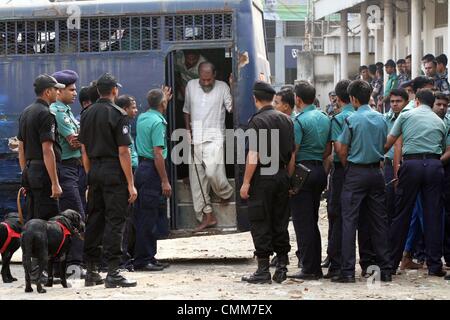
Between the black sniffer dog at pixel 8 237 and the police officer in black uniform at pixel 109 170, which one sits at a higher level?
the police officer in black uniform at pixel 109 170

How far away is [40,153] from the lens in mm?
8961

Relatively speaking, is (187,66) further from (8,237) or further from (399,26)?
(399,26)

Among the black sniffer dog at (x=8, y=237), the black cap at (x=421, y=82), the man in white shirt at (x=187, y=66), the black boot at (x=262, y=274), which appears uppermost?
the man in white shirt at (x=187, y=66)

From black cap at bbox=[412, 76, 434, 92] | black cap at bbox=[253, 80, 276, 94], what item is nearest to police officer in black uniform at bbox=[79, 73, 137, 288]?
black cap at bbox=[253, 80, 276, 94]

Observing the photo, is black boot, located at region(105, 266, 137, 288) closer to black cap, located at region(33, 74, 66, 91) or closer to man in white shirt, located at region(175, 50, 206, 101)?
black cap, located at region(33, 74, 66, 91)

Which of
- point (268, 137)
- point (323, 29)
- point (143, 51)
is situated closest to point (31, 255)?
point (268, 137)

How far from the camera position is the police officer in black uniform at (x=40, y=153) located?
8.84 meters

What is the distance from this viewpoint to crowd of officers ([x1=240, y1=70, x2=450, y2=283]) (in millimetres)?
8992

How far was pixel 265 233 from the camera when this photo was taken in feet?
29.4

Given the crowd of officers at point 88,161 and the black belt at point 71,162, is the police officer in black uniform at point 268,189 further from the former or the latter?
the black belt at point 71,162

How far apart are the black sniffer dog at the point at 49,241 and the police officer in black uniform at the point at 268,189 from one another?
1.63m

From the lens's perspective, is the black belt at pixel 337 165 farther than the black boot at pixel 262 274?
Yes

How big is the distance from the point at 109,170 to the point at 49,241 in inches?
33.1

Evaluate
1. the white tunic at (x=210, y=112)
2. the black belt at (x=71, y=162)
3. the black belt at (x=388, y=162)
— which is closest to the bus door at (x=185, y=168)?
the white tunic at (x=210, y=112)
